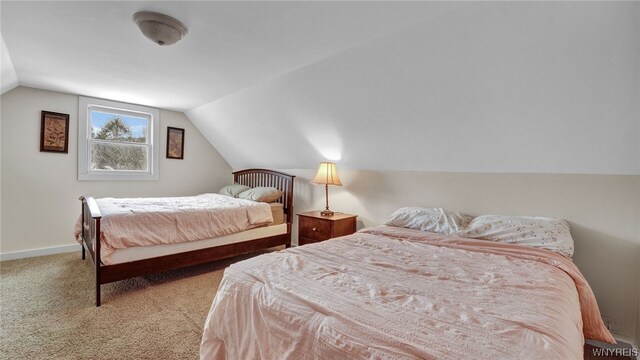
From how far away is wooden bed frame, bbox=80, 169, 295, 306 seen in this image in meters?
2.46

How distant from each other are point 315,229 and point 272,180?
1.46 m

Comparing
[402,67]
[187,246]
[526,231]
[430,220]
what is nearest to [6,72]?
[187,246]

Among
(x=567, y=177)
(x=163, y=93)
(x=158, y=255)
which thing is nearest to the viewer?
(x=567, y=177)

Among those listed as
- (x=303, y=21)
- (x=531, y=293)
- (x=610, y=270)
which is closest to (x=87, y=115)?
(x=303, y=21)

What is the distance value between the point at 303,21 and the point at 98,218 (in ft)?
7.01

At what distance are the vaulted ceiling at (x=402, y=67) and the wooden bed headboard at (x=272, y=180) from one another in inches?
43.2

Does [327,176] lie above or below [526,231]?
above

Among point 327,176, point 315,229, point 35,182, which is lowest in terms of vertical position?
point 315,229

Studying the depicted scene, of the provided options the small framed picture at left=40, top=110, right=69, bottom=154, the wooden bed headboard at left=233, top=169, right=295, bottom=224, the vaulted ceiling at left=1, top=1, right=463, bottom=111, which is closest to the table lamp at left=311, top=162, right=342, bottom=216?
the wooden bed headboard at left=233, top=169, right=295, bottom=224

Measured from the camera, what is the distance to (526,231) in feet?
6.66

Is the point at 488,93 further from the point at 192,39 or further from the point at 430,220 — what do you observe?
the point at 192,39

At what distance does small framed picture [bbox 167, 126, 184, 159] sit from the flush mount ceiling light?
2910 mm

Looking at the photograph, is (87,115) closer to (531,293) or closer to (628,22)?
(531,293)

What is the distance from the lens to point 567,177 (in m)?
2.17
